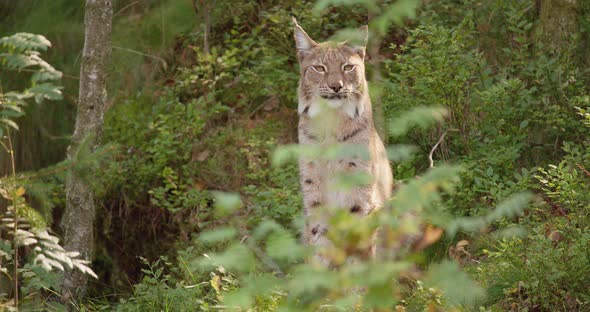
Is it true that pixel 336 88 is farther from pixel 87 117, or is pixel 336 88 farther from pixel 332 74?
pixel 87 117

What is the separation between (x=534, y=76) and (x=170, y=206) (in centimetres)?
302

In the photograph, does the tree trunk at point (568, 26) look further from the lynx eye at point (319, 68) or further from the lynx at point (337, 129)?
the lynx eye at point (319, 68)

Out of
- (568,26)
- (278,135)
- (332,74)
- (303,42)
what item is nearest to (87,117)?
(303,42)

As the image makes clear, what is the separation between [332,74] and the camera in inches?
203

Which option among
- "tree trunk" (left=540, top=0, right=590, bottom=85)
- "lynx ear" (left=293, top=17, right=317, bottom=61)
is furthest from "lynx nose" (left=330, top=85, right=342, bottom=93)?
"tree trunk" (left=540, top=0, right=590, bottom=85)

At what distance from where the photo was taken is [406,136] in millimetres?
6137

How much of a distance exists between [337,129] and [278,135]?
73.7 inches

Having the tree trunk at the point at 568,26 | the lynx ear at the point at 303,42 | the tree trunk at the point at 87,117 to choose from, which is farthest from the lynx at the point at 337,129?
the tree trunk at the point at 568,26

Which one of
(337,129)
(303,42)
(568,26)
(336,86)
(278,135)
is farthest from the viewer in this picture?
(278,135)

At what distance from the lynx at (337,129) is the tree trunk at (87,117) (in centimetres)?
127

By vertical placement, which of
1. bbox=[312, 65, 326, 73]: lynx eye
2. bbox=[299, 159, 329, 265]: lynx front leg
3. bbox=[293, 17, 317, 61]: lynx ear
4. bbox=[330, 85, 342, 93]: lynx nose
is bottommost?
bbox=[299, 159, 329, 265]: lynx front leg

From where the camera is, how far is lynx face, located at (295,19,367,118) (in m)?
5.15

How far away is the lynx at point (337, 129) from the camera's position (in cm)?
510

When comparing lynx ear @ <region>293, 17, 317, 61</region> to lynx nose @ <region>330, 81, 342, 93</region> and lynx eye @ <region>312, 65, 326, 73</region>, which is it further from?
lynx nose @ <region>330, 81, 342, 93</region>
